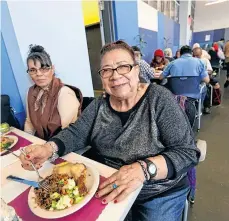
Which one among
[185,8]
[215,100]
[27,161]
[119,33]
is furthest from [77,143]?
[185,8]

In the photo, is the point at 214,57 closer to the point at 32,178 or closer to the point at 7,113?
the point at 7,113

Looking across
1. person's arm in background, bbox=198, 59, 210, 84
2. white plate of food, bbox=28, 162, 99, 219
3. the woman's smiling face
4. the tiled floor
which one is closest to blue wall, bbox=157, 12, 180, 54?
person's arm in background, bbox=198, 59, 210, 84

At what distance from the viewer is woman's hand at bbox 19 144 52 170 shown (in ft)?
2.58

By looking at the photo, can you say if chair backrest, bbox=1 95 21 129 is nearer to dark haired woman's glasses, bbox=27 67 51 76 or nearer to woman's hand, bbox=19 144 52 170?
dark haired woman's glasses, bbox=27 67 51 76

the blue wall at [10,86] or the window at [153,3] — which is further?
the window at [153,3]

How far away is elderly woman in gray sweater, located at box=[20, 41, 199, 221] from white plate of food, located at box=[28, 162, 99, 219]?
186mm

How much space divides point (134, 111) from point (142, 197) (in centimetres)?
41

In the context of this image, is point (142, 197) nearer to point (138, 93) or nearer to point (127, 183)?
point (127, 183)

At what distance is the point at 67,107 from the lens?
4.12 feet

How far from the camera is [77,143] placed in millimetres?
982

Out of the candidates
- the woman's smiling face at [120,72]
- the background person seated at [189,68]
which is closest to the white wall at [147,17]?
the background person seated at [189,68]

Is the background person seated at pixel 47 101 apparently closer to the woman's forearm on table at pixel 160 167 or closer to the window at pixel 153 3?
the woman's forearm on table at pixel 160 167

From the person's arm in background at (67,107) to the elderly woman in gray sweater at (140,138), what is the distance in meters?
0.30

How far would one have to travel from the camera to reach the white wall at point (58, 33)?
1467mm
